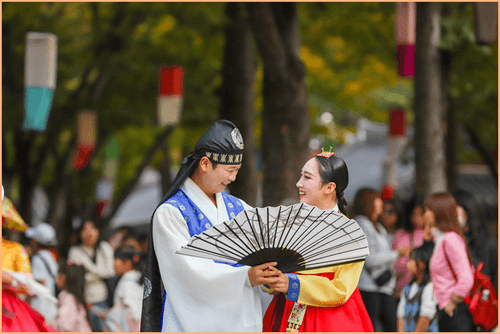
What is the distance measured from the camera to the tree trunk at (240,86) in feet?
32.3

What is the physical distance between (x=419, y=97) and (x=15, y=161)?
28.1 feet

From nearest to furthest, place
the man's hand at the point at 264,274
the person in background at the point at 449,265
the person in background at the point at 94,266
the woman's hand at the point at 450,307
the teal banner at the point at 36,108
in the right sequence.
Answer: the man's hand at the point at 264,274
the person in background at the point at 449,265
the woman's hand at the point at 450,307
the person in background at the point at 94,266
the teal banner at the point at 36,108

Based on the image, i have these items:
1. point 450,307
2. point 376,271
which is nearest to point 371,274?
point 376,271

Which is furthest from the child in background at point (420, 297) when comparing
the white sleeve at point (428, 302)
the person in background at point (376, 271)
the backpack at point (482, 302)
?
the person in background at point (376, 271)

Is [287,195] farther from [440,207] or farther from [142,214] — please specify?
[142,214]

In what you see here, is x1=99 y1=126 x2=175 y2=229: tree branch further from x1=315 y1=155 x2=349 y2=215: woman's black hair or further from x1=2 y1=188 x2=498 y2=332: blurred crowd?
x1=315 y1=155 x2=349 y2=215: woman's black hair

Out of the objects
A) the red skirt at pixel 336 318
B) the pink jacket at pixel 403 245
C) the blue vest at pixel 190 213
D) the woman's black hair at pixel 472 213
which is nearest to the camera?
the red skirt at pixel 336 318

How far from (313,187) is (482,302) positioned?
2.22m

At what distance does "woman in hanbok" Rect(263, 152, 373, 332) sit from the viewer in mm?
3250

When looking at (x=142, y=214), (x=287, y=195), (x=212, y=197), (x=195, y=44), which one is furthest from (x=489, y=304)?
(x=142, y=214)

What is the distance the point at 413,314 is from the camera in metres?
5.13

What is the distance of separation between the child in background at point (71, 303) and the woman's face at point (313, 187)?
4586 mm

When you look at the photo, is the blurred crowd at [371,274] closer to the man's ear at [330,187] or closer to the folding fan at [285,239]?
the man's ear at [330,187]

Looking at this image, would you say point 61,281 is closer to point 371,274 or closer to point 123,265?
point 123,265
